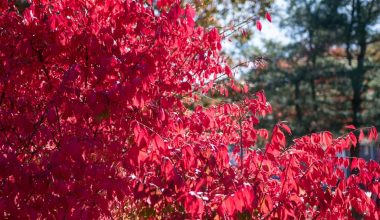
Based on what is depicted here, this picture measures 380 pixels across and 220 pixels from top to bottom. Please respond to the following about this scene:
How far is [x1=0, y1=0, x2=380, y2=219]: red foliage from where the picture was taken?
339 cm

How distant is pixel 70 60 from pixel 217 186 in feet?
5.13

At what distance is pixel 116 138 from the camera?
3949mm

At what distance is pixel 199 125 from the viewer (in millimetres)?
4434

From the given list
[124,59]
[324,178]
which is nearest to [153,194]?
[124,59]

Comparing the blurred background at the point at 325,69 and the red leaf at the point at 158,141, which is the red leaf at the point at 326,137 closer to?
the red leaf at the point at 158,141

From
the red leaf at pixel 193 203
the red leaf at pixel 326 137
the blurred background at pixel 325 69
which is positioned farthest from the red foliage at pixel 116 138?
the blurred background at pixel 325 69

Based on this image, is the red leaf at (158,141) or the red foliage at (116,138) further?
the red foliage at (116,138)

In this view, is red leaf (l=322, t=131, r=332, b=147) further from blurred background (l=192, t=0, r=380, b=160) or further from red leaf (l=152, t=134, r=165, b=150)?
blurred background (l=192, t=0, r=380, b=160)

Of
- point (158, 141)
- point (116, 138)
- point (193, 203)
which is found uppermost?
point (116, 138)

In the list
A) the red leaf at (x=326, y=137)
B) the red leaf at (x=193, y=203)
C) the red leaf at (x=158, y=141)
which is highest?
the red leaf at (x=326, y=137)

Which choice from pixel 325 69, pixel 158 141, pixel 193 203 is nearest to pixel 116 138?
pixel 158 141

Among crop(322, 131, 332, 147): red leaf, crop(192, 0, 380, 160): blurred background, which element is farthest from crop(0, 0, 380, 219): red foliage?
crop(192, 0, 380, 160): blurred background

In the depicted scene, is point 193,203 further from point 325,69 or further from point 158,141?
point 325,69

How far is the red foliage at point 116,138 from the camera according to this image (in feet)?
11.1
